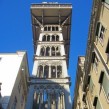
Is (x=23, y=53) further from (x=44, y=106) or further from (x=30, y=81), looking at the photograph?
(x=44, y=106)

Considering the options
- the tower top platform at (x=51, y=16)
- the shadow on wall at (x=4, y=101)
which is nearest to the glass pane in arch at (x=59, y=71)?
the tower top platform at (x=51, y=16)

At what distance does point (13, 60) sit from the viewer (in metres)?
27.8

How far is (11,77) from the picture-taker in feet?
81.1

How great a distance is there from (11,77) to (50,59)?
12.8m

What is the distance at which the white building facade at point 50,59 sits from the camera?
96.5ft

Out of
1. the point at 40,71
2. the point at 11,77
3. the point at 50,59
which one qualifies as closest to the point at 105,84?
the point at 11,77

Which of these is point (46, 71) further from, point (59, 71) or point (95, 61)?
point (95, 61)

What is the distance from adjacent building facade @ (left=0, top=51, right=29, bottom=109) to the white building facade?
231 centimetres

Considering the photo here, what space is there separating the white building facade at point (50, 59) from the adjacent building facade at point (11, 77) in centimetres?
231

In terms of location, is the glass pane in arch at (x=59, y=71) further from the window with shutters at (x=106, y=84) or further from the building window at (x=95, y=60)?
the window with shutters at (x=106, y=84)

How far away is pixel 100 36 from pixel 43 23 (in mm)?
34314

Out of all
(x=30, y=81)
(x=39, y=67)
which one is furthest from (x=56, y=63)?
(x=30, y=81)

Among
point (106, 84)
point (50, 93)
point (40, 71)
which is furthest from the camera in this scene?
point (40, 71)

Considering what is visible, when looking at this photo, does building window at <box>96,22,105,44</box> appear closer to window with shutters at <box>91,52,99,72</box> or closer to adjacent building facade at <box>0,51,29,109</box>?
window with shutters at <box>91,52,99,72</box>
